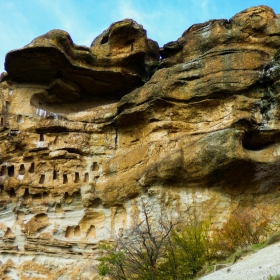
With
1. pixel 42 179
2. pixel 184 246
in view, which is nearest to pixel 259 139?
pixel 184 246

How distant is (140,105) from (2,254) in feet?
18.9

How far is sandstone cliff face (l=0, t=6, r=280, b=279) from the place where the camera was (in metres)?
12.2

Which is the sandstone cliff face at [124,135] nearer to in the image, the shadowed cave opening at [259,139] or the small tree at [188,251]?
the shadowed cave opening at [259,139]

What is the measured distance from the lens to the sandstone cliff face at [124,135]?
12.2 m

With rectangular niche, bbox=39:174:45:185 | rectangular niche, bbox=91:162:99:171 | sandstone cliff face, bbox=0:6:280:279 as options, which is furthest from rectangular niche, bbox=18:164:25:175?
rectangular niche, bbox=91:162:99:171

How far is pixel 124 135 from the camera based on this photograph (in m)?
14.6

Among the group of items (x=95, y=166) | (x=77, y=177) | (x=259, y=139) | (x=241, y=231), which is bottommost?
(x=241, y=231)

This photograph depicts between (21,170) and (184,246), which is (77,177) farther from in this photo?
(184,246)

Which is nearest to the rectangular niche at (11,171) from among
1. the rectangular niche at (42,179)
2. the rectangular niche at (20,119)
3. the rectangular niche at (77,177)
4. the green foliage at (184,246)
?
the rectangular niche at (42,179)

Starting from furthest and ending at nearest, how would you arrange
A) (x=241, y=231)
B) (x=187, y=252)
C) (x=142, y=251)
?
(x=142, y=251)
(x=241, y=231)
(x=187, y=252)

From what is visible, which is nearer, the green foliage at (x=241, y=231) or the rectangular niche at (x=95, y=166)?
the green foliage at (x=241, y=231)

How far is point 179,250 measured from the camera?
431 inches

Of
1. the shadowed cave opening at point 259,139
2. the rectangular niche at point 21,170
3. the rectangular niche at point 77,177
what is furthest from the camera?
the rectangular niche at point 21,170

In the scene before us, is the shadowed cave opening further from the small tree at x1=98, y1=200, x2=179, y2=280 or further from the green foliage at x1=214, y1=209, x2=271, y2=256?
the small tree at x1=98, y1=200, x2=179, y2=280
